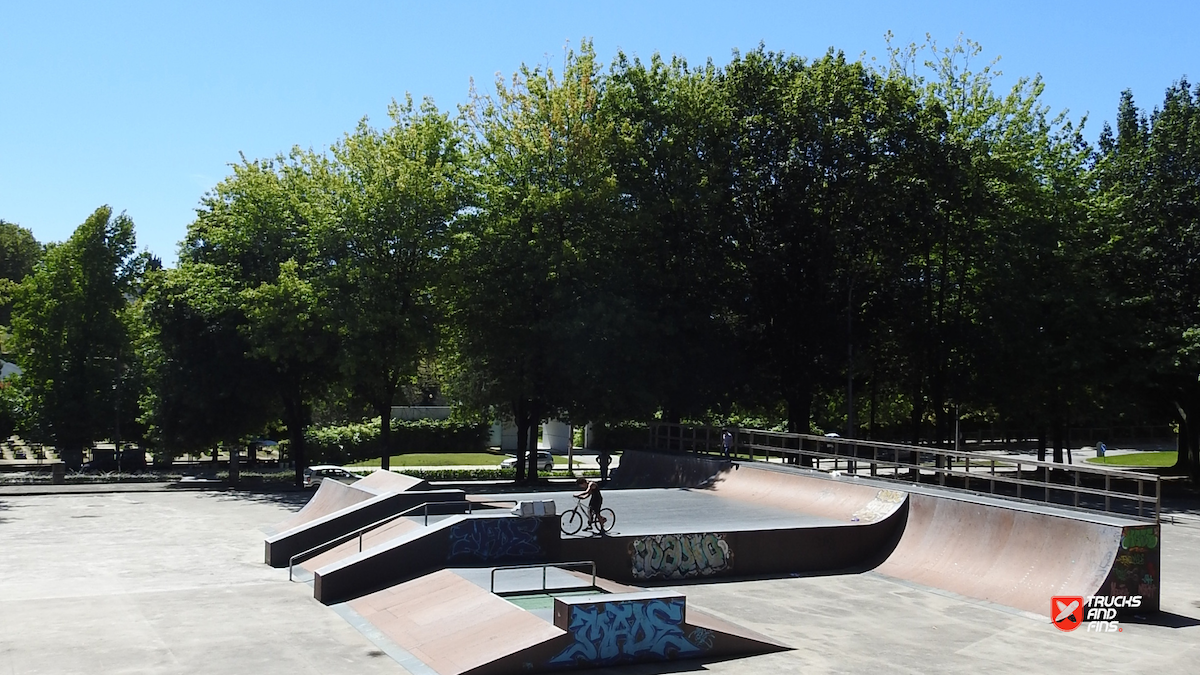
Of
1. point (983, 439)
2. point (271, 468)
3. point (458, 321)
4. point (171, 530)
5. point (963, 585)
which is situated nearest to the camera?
point (963, 585)

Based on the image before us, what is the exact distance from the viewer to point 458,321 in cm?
3725

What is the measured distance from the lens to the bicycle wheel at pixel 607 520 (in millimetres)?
20008

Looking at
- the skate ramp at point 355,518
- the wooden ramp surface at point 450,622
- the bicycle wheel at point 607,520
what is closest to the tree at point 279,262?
the skate ramp at point 355,518

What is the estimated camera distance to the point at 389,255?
1459 inches

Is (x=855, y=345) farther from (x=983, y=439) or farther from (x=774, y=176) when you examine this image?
(x=983, y=439)

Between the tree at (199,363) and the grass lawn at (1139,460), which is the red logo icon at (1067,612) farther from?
the grass lawn at (1139,460)

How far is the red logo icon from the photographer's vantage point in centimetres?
→ 1661

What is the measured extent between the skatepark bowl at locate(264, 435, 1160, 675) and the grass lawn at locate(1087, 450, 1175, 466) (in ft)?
128

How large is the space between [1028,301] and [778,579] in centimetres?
2301

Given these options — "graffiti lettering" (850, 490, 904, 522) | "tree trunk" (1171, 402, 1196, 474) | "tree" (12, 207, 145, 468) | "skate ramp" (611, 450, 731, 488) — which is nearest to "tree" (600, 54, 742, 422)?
"skate ramp" (611, 450, 731, 488)

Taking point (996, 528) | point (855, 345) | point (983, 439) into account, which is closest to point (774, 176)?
point (855, 345)

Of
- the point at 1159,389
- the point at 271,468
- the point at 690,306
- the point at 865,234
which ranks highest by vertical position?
the point at 865,234

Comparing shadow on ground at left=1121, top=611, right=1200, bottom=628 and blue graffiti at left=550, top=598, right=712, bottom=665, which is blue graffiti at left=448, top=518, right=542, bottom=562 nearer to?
blue graffiti at left=550, top=598, right=712, bottom=665

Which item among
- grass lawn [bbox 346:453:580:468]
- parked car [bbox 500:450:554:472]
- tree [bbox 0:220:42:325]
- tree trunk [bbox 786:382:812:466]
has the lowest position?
grass lawn [bbox 346:453:580:468]
